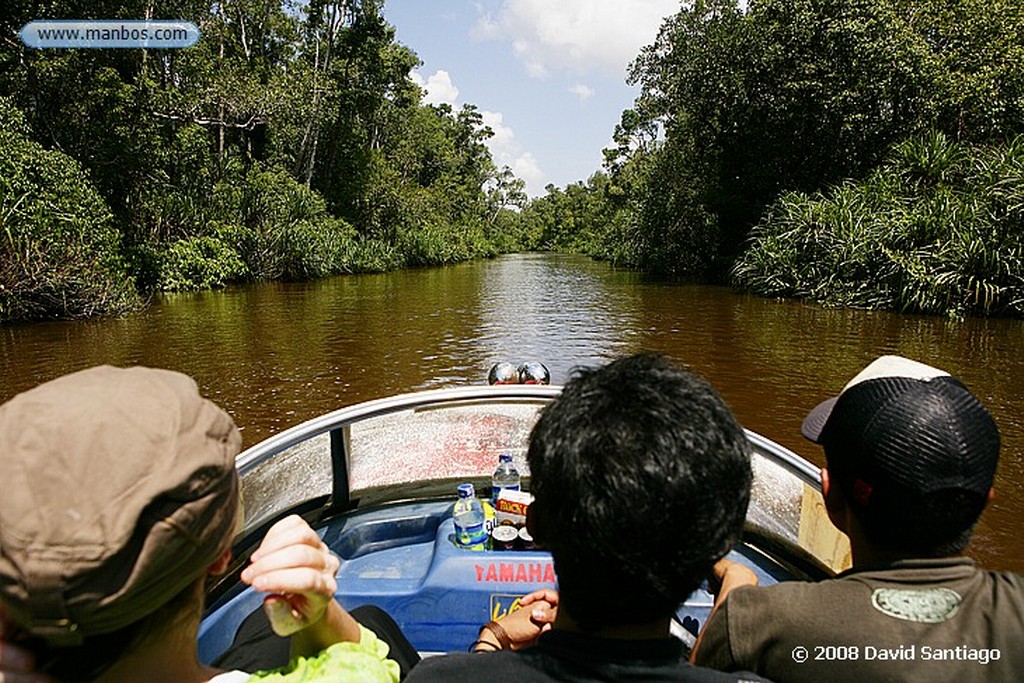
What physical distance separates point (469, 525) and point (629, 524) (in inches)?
67.8

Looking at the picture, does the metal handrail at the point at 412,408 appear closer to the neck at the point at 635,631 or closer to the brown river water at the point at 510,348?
the neck at the point at 635,631

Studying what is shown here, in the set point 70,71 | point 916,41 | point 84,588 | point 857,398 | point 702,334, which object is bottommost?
point 702,334

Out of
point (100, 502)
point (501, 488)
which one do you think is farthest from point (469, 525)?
point (100, 502)

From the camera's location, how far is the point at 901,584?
118 cm

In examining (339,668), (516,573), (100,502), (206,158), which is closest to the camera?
(100,502)

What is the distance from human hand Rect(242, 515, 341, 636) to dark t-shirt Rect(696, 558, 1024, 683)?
716mm

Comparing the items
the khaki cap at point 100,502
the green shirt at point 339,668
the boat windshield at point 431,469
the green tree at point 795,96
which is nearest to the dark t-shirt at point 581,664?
the green shirt at point 339,668

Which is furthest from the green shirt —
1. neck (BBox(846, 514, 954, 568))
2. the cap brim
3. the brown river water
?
the brown river water

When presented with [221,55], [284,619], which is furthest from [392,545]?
[221,55]

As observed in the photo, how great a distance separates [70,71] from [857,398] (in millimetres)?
18809

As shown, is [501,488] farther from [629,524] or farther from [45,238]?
[45,238]

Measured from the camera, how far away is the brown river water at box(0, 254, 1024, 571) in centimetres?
755

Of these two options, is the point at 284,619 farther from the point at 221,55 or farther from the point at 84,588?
the point at 221,55

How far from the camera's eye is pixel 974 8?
17.8 m
